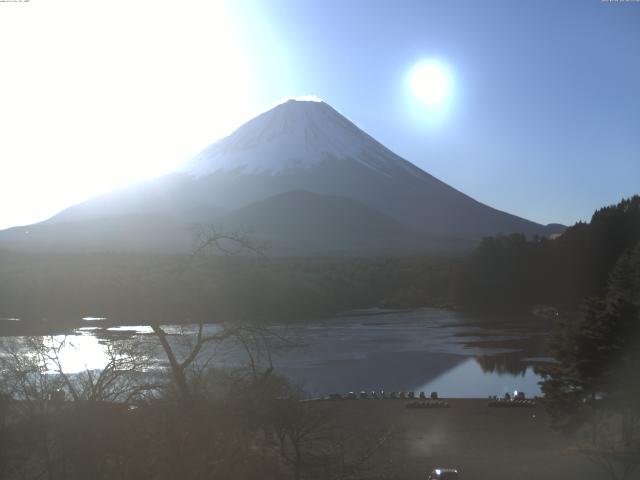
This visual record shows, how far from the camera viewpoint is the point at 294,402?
8367mm

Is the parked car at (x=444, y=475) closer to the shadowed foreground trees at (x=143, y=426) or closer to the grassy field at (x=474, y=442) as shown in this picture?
the grassy field at (x=474, y=442)

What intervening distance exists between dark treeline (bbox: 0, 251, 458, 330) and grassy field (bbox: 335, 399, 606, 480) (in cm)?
283

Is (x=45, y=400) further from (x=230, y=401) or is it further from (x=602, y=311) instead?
(x=602, y=311)

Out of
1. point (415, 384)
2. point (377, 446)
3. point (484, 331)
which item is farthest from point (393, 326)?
point (377, 446)

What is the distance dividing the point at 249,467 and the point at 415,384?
14.9 metres

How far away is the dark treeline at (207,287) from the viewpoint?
806 centimetres

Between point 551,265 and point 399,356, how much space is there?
21371 millimetres

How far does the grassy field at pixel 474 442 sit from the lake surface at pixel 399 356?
5.77 ft

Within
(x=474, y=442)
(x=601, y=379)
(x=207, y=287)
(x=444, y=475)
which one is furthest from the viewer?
(x=207, y=287)

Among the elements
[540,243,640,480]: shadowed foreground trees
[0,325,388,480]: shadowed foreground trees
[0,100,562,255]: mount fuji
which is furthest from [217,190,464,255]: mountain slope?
[0,325,388,480]: shadowed foreground trees

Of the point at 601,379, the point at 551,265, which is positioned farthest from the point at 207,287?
the point at 551,265

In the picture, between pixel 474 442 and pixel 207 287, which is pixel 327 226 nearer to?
pixel 207 287

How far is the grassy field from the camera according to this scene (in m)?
9.09

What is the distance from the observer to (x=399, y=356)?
2156cm
